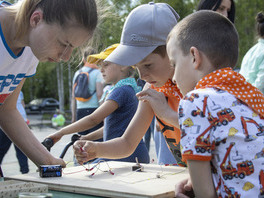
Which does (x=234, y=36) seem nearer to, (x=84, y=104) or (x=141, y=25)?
(x=141, y=25)

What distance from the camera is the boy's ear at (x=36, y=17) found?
159 centimetres

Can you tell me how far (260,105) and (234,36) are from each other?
27cm

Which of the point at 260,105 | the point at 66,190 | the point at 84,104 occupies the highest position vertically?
the point at 260,105

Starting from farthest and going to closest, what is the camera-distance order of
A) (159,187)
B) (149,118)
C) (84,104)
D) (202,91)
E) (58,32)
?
1. (84,104)
2. (149,118)
3. (58,32)
4. (159,187)
5. (202,91)

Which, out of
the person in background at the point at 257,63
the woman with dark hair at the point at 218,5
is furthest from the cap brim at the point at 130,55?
the person in background at the point at 257,63

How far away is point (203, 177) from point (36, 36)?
0.95m

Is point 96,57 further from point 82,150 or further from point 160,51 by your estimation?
point 82,150

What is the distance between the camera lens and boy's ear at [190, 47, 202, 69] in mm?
1257

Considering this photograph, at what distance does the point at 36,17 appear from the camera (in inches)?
62.7

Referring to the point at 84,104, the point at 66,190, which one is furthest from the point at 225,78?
the point at 84,104

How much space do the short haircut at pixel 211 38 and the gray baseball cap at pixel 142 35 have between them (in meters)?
0.48

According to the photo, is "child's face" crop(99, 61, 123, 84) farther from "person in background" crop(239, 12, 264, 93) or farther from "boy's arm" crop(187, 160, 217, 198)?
"boy's arm" crop(187, 160, 217, 198)

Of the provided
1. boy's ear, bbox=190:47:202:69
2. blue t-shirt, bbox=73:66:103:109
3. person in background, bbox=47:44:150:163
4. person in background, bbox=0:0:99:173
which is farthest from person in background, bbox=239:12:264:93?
boy's ear, bbox=190:47:202:69

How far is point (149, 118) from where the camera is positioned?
77.9 inches
